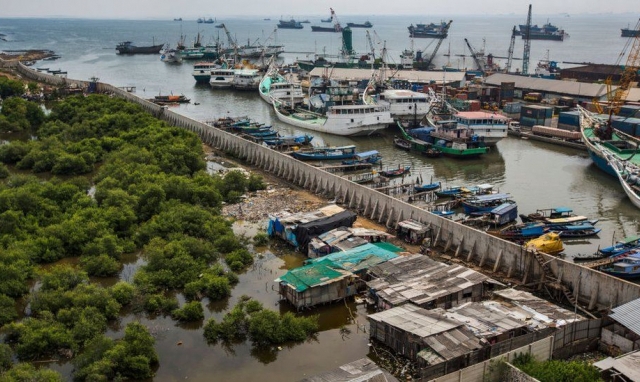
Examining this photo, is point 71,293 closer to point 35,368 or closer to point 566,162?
point 35,368

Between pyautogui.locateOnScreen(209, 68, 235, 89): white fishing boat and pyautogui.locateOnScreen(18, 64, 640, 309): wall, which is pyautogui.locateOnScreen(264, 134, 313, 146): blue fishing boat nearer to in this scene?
pyautogui.locateOnScreen(18, 64, 640, 309): wall

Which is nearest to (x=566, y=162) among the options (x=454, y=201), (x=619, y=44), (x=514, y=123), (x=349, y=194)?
(x=514, y=123)

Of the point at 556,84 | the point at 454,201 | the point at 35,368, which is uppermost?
the point at 556,84

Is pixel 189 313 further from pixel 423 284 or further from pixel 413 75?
pixel 413 75

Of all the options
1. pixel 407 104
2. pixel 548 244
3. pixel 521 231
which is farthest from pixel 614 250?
pixel 407 104

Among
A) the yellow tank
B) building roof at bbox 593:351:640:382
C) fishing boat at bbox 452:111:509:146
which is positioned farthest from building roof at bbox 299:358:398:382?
fishing boat at bbox 452:111:509:146

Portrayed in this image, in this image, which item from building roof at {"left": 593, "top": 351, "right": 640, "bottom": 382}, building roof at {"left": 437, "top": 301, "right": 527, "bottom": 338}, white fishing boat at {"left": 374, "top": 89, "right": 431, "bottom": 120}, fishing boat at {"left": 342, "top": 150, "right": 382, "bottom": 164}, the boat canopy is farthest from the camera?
white fishing boat at {"left": 374, "top": 89, "right": 431, "bottom": 120}
